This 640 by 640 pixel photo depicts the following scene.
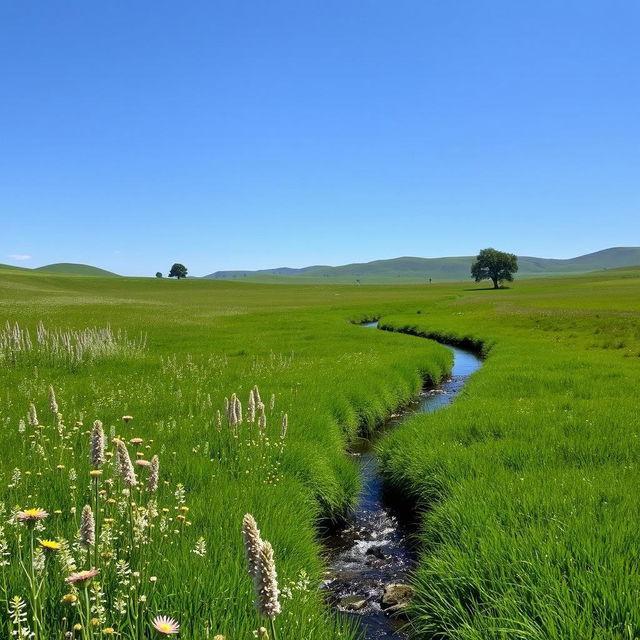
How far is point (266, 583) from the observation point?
93.2 inches

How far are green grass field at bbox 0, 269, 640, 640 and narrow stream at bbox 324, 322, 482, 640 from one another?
1.56 ft

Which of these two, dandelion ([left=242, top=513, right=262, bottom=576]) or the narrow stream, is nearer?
dandelion ([left=242, top=513, right=262, bottom=576])

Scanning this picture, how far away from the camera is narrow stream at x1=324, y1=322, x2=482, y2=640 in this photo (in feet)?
23.3

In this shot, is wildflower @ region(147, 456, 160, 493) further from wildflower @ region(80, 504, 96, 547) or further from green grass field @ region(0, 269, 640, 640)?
wildflower @ region(80, 504, 96, 547)

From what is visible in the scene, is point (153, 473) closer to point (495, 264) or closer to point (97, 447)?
point (97, 447)

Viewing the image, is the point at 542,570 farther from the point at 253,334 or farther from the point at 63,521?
the point at 253,334

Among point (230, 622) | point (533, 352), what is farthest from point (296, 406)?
point (533, 352)

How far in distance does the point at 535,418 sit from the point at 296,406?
6.56m

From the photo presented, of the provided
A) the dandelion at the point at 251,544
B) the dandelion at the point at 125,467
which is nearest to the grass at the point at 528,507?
the dandelion at the point at 251,544

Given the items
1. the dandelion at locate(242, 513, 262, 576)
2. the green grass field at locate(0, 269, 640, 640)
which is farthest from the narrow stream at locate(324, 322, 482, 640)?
the dandelion at locate(242, 513, 262, 576)

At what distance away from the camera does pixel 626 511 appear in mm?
7066

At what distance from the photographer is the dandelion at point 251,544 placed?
2342 mm

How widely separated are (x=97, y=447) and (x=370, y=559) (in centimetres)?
653

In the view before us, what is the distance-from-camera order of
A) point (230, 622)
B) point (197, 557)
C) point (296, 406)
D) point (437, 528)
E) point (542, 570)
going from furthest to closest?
point (296, 406) → point (437, 528) → point (542, 570) → point (197, 557) → point (230, 622)
